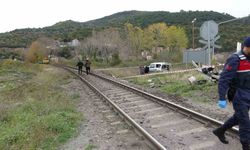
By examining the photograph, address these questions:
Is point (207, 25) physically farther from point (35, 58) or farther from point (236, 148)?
point (35, 58)

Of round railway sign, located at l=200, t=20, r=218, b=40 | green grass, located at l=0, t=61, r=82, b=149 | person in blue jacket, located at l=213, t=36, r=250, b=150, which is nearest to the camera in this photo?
person in blue jacket, located at l=213, t=36, r=250, b=150

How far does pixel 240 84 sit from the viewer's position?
20.4 ft

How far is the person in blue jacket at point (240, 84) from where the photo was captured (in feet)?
20.1

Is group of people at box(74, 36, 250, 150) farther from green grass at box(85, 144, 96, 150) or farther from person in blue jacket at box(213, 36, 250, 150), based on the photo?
green grass at box(85, 144, 96, 150)

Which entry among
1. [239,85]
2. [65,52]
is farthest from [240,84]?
[65,52]

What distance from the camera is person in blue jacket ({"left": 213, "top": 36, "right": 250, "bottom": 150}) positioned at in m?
6.12

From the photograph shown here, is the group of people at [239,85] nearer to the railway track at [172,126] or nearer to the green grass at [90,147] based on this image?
the railway track at [172,126]

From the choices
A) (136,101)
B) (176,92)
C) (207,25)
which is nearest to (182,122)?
(136,101)

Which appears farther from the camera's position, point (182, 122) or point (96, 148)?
point (182, 122)

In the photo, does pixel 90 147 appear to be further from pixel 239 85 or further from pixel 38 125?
pixel 239 85

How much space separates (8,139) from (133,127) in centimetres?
302

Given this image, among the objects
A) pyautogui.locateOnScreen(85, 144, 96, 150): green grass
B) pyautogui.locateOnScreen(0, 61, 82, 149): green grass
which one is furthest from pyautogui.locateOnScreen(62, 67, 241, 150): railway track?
pyautogui.locateOnScreen(0, 61, 82, 149): green grass

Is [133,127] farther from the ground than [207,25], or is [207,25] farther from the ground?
[207,25]

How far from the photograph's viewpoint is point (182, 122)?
9.59 meters
